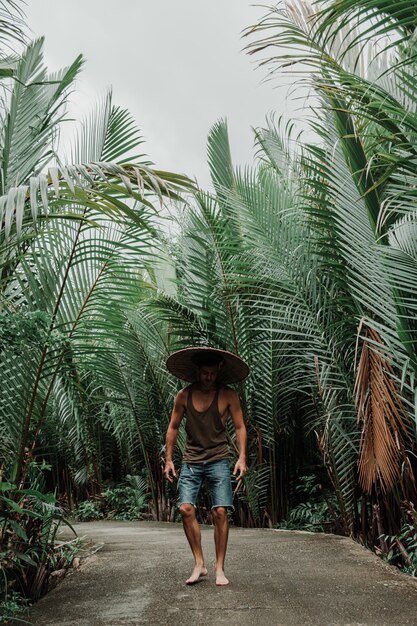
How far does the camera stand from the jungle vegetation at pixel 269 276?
13.5 ft

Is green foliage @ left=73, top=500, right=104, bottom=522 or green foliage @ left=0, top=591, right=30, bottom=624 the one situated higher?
green foliage @ left=73, top=500, right=104, bottom=522

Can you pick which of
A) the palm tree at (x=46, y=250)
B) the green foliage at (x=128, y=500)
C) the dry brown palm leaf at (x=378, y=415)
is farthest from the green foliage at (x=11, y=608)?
the green foliage at (x=128, y=500)

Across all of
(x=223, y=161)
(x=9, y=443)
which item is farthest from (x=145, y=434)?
(x=9, y=443)

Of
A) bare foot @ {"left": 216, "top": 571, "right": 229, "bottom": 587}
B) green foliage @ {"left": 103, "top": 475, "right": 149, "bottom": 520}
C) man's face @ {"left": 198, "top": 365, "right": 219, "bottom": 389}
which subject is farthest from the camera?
green foliage @ {"left": 103, "top": 475, "right": 149, "bottom": 520}

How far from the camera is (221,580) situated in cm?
429

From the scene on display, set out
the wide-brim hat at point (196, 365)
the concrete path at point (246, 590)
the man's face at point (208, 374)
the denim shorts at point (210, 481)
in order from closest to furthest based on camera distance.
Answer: the concrete path at point (246, 590), the denim shorts at point (210, 481), the man's face at point (208, 374), the wide-brim hat at point (196, 365)

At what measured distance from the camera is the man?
4363mm

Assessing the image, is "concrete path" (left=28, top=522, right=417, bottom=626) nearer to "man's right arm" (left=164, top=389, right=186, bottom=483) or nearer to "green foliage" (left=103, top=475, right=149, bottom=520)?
"man's right arm" (left=164, top=389, right=186, bottom=483)

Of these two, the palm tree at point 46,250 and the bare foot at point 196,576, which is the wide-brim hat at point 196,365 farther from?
the bare foot at point 196,576

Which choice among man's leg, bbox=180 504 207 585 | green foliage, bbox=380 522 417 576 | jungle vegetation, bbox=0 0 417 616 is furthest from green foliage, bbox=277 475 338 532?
man's leg, bbox=180 504 207 585

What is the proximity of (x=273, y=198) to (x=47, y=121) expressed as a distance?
2.46 m

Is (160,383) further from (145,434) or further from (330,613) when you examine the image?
(330,613)

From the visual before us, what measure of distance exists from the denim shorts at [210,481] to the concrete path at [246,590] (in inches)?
19.1

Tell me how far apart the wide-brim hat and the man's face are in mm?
103
